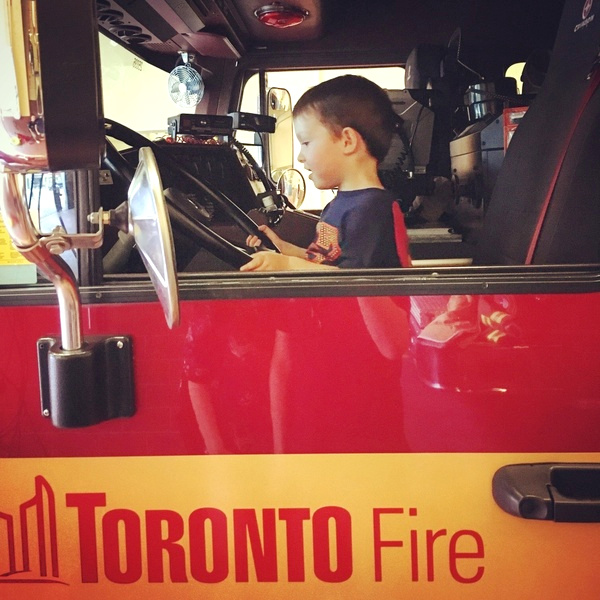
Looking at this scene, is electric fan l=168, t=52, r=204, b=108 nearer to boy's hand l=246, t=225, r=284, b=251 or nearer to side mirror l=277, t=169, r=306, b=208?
side mirror l=277, t=169, r=306, b=208

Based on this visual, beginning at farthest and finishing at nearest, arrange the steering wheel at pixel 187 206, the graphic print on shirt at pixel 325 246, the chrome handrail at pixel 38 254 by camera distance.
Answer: the graphic print on shirt at pixel 325 246 < the steering wheel at pixel 187 206 < the chrome handrail at pixel 38 254

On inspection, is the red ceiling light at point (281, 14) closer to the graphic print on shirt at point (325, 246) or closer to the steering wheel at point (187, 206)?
the steering wheel at point (187, 206)

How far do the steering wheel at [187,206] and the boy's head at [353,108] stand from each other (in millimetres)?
283

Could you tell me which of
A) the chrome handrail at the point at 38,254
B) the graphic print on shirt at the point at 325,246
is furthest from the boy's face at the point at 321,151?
the chrome handrail at the point at 38,254

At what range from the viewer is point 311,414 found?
0.99 metres

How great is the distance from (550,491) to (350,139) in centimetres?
81

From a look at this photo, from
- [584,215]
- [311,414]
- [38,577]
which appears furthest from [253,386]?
[584,215]

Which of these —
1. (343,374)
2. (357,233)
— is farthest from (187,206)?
(343,374)

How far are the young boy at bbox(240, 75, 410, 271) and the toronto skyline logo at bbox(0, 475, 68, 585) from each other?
0.62 meters

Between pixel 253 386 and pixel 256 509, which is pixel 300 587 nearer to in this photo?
pixel 256 509

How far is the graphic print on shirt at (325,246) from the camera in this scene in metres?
1.32

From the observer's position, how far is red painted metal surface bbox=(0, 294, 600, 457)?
0.98m

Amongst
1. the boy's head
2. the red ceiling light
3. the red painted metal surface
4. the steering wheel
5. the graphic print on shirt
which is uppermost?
the red ceiling light

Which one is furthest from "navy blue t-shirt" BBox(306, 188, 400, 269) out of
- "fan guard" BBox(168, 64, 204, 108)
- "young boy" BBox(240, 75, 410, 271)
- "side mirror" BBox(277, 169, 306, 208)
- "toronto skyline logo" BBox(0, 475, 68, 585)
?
"fan guard" BBox(168, 64, 204, 108)
